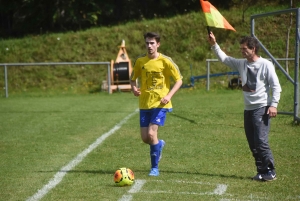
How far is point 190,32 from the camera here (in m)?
28.5

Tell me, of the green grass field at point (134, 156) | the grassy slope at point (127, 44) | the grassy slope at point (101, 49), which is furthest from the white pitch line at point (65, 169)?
the grassy slope at point (127, 44)

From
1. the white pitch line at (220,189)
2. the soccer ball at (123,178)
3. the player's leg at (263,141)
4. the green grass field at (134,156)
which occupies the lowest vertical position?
the green grass field at (134,156)

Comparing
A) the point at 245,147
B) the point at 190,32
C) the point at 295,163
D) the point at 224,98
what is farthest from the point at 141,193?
the point at 190,32

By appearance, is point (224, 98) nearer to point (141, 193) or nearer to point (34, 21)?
point (141, 193)

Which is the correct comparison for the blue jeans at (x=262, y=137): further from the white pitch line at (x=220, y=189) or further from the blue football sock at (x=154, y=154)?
the blue football sock at (x=154, y=154)

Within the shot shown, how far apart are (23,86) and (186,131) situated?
1512cm

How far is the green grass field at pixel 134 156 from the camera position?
675 centimetres

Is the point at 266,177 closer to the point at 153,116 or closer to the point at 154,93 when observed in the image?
the point at 153,116

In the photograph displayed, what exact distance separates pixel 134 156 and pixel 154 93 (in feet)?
5.74

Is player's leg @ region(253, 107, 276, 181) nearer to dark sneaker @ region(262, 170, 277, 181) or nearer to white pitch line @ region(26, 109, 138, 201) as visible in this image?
dark sneaker @ region(262, 170, 277, 181)

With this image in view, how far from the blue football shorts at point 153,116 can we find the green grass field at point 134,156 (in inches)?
28.0

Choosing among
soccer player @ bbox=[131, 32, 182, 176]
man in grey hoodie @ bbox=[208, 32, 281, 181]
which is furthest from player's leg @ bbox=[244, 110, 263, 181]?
soccer player @ bbox=[131, 32, 182, 176]

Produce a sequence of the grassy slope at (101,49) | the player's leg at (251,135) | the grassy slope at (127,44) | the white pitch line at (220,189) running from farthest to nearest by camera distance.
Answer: the grassy slope at (127,44)
the grassy slope at (101,49)
the player's leg at (251,135)
the white pitch line at (220,189)

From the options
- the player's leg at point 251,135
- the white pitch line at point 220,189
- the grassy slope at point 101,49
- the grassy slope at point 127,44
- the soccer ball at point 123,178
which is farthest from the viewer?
the grassy slope at point 127,44
